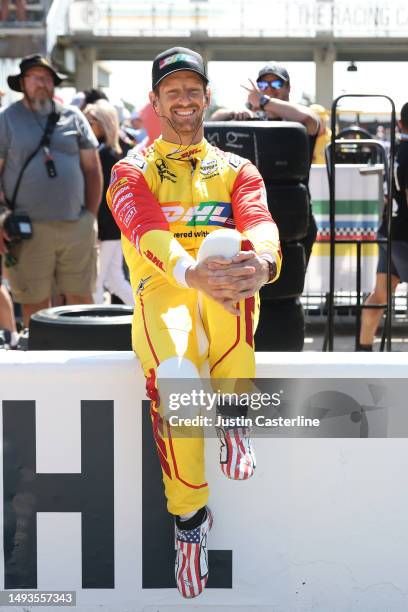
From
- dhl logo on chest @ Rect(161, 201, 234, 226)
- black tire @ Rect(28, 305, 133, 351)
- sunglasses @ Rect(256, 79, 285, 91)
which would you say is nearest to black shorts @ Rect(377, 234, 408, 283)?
sunglasses @ Rect(256, 79, 285, 91)

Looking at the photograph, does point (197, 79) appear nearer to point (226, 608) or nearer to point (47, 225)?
point (226, 608)

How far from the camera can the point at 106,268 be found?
7.72 meters

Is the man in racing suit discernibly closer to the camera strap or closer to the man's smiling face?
the man's smiling face

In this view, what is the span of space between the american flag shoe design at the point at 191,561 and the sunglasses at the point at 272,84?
353cm

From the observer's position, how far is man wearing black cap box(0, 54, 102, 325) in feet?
19.3

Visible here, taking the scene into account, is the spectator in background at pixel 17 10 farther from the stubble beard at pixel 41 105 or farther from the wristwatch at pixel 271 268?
the wristwatch at pixel 271 268

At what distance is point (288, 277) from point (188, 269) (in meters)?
2.09

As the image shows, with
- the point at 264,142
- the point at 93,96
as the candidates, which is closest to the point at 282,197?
the point at 264,142

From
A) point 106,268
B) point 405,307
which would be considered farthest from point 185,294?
point 405,307

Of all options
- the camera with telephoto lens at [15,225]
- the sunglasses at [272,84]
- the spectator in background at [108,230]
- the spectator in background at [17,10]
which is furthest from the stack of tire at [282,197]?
the spectator in background at [17,10]

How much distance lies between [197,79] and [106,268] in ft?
14.3

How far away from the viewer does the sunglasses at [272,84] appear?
18.9 feet

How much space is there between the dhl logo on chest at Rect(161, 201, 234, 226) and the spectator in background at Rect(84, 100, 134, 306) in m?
4.30

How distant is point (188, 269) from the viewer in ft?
9.48
